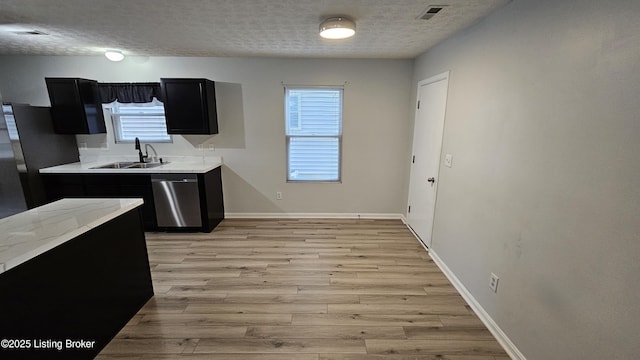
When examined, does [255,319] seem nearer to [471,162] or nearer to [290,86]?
[471,162]

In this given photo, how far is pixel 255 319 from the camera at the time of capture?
2094mm

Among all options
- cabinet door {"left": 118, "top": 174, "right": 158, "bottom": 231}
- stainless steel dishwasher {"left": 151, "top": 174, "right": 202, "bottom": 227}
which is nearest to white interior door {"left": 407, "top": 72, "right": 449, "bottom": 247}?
stainless steel dishwasher {"left": 151, "top": 174, "right": 202, "bottom": 227}

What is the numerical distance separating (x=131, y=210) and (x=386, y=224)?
10.5 feet

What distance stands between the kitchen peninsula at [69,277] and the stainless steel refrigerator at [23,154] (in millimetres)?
1938

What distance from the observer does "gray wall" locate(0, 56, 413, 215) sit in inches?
145

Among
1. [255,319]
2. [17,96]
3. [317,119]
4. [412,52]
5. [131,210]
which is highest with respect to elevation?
[412,52]

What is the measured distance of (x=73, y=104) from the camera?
3.52 metres

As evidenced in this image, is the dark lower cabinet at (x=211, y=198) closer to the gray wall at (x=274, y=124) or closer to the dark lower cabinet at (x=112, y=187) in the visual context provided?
the dark lower cabinet at (x=112, y=187)

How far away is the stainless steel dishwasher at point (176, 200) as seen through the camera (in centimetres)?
344

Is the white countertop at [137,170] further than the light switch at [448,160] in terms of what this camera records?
Yes

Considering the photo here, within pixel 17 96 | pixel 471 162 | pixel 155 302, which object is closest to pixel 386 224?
pixel 471 162

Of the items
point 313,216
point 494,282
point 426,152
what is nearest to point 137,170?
point 313,216

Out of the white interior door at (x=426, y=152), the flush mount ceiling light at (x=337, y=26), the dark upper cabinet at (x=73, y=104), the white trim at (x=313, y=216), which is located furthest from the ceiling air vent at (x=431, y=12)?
the dark upper cabinet at (x=73, y=104)

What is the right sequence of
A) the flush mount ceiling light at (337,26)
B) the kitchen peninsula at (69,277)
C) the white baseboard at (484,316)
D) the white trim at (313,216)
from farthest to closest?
the white trim at (313,216) → the flush mount ceiling light at (337,26) → the white baseboard at (484,316) → the kitchen peninsula at (69,277)
